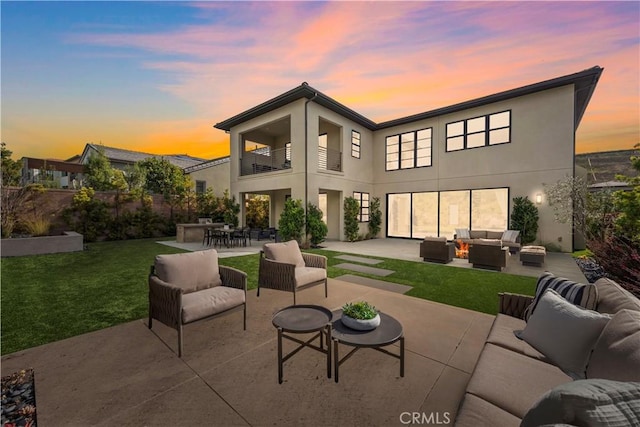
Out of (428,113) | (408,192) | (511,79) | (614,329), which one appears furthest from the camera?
(408,192)

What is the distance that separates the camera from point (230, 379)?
234cm

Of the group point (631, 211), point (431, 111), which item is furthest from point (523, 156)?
point (631, 211)

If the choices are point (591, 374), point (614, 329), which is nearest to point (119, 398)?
point (591, 374)

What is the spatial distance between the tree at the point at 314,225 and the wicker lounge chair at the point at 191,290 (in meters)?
7.12

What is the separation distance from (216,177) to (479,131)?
58.3ft

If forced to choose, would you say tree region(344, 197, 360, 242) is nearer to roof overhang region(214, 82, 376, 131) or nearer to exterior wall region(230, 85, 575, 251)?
exterior wall region(230, 85, 575, 251)

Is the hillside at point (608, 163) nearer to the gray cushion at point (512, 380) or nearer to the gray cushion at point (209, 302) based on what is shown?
the gray cushion at point (512, 380)

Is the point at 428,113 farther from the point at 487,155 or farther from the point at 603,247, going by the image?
the point at 603,247

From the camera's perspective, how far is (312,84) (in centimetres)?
1059

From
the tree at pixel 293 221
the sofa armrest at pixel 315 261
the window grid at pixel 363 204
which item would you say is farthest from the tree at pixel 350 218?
the sofa armrest at pixel 315 261

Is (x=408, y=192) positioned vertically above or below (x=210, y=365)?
above

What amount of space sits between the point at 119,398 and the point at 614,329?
3564mm

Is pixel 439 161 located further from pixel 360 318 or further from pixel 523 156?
pixel 360 318

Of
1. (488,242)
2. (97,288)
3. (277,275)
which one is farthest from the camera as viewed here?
(488,242)
